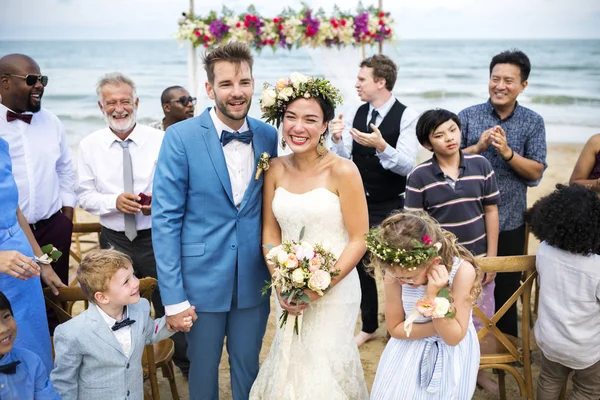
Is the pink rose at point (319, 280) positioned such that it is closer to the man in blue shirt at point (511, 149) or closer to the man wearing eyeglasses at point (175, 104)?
the man in blue shirt at point (511, 149)

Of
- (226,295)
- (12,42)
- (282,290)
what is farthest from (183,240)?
(12,42)

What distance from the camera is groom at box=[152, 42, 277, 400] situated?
9.91ft

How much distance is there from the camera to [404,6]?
38688 millimetres

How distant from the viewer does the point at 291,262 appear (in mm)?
2836

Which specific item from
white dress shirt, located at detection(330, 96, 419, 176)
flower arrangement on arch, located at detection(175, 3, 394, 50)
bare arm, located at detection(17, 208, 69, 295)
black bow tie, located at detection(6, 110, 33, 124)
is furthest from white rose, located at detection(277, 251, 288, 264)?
flower arrangement on arch, located at detection(175, 3, 394, 50)

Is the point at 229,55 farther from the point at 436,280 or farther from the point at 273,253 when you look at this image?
the point at 436,280

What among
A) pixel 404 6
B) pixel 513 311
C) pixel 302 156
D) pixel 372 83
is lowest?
pixel 513 311

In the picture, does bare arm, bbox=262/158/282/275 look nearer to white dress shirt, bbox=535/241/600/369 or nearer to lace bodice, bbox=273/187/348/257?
lace bodice, bbox=273/187/348/257

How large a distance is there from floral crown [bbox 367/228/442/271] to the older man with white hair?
2.18 meters

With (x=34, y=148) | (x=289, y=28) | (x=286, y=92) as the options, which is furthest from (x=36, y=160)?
(x=289, y=28)

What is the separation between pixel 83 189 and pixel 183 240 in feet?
5.04

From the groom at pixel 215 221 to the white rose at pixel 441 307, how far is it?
115cm

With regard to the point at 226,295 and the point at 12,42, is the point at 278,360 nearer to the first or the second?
the point at 226,295

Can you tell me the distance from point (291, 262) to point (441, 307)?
2.56 feet
